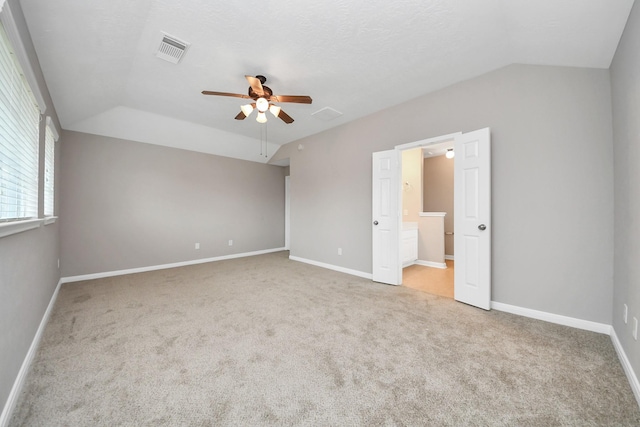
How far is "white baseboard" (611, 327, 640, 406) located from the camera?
1.45 metres

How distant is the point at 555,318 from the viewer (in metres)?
2.40

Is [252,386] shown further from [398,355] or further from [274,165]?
[274,165]

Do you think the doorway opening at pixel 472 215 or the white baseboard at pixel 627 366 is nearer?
the white baseboard at pixel 627 366

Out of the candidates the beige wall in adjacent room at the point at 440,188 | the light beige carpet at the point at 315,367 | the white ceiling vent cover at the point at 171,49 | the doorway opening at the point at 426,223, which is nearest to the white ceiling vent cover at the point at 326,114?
the doorway opening at the point at 426,223

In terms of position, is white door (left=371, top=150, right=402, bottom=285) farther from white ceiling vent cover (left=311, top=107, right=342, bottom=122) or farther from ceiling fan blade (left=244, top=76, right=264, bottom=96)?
ceiling fan blade (left=244, top=76, right=264, bottom=96)

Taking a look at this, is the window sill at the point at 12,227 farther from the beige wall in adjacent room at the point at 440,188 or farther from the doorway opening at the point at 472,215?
the beige wall in adjacent room at the point at 440,188

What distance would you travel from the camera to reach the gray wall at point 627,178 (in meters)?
1.59

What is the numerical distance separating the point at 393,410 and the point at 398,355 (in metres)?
0.56

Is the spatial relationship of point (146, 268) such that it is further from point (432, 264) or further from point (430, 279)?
point (432, 264)

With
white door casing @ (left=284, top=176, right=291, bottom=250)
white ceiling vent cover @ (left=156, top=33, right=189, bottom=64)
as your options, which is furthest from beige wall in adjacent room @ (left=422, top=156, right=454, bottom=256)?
white ceiling vent cover @ (left=156, top=33, right=189, bottom=64)

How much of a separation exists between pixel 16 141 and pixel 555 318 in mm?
4788

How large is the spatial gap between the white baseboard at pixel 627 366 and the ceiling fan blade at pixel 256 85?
371 centimetres

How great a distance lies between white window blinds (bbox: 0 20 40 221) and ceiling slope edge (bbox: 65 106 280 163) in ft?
6.59

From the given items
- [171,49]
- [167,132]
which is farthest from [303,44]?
[167,132]
